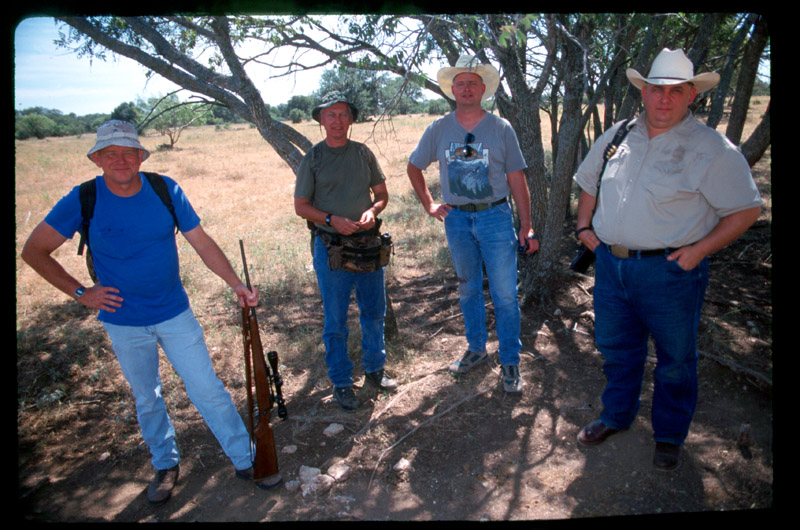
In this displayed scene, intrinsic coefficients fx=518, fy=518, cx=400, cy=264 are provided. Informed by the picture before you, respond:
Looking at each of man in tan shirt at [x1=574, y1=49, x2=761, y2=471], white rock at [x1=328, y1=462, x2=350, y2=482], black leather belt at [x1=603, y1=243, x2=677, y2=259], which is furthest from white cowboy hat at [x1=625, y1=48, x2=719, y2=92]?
white rock at [x1=328, y1=462, x2=350, y2=482]

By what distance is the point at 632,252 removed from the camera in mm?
2920

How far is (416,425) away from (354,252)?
130 centimetres

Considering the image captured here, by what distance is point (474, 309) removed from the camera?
4070mm

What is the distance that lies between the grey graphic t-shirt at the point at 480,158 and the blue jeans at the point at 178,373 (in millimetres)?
2029

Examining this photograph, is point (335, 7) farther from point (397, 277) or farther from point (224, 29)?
point (397, 277)

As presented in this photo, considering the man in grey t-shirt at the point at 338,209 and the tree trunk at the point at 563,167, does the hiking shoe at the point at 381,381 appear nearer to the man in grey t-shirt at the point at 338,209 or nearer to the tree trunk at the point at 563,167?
the man in grey t-shirt at the point at 338,209

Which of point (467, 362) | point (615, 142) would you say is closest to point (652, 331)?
point (615, 142)

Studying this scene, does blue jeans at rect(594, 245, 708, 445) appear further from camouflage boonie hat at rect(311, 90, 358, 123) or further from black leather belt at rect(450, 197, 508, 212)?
camouflage boonie hat at rect(311, 90, 358, 123)

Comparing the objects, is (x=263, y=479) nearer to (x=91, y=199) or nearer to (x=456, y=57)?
(x=91, y=199)

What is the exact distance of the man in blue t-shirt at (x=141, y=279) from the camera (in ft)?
9.27

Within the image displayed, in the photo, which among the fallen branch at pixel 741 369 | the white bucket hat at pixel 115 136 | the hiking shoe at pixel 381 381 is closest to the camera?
the white bucket hat at pixel 115 136

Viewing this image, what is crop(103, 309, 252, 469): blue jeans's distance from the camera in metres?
2.99

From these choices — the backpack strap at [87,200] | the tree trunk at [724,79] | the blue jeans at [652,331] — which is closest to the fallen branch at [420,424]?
the blue jeans at [652,331]

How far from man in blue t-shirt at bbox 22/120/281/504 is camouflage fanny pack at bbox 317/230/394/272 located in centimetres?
75
